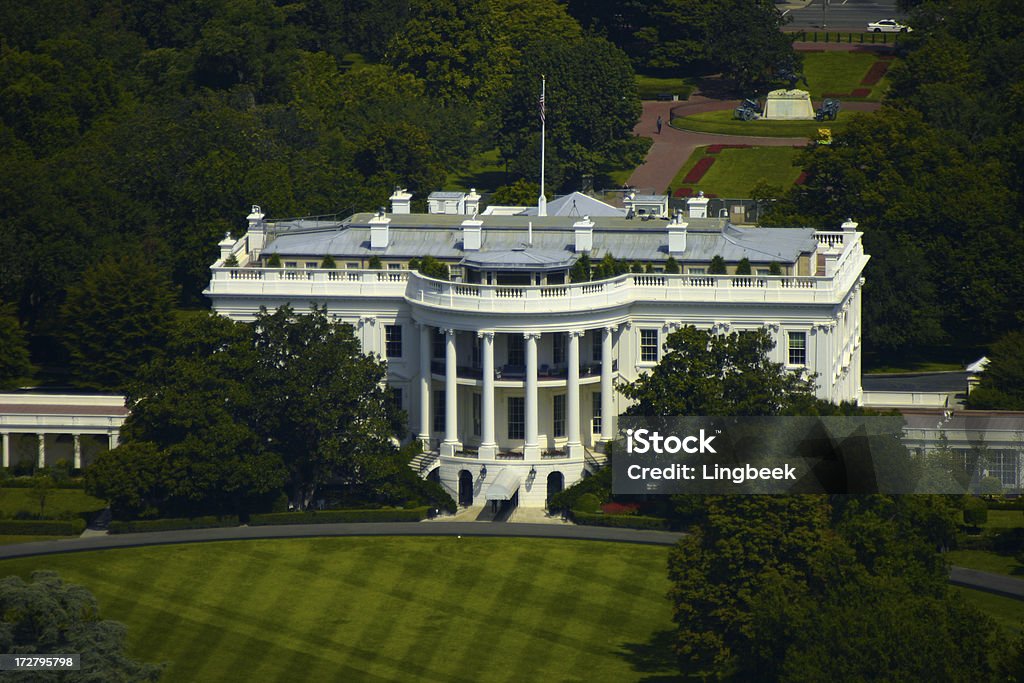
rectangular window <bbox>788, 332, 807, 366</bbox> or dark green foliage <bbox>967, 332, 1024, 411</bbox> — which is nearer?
rectangular window <bbox>788, 332, 807, 366</bbox>

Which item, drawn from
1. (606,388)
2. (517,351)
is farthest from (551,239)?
(606,388)

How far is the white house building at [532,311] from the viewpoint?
173 metres

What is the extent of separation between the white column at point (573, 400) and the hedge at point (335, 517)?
31.6 ft

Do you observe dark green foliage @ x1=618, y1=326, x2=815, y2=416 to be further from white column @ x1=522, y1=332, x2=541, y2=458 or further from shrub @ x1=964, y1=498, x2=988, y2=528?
shrub @ x1=964, y1=498, x2=988, y2=528

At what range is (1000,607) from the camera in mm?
152375

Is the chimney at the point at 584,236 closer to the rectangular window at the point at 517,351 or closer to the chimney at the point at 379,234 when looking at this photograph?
the rectangular window at the point at 517,351

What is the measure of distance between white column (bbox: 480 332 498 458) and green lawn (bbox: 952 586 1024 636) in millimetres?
29937

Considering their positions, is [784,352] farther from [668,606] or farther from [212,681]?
[212,681]

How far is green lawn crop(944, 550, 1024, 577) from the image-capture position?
15900 centimetres

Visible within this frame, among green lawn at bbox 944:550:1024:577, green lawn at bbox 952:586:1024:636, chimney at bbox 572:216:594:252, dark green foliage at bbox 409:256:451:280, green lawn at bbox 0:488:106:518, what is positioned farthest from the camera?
chimney at bbox 572:216:594:252

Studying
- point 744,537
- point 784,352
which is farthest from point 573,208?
point 744,537

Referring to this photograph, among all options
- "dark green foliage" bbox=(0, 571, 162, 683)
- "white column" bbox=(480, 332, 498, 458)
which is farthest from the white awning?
"dark green foliage" bbox=(0, 571, 162, 683)

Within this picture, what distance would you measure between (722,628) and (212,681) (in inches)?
926

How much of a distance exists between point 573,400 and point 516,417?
12.0ft
